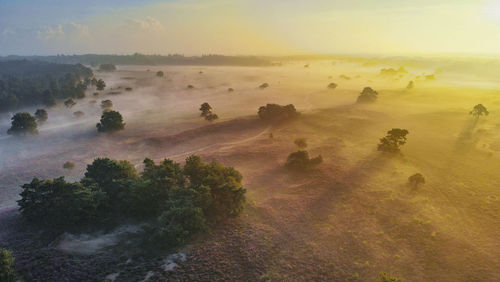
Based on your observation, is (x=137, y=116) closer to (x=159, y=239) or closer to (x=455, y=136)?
(x=159, y=239)

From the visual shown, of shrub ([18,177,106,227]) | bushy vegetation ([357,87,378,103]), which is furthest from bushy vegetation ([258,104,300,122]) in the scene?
shrub ([18,177,106,227])

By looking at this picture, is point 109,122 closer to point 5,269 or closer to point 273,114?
point 273,114

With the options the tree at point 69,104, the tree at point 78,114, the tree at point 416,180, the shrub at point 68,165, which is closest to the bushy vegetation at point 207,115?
the shrub at point 68,165

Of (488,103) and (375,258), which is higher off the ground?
(488,103)

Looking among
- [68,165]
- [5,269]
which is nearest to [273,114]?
[68,165]

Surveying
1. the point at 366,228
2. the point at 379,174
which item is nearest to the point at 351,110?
the point at 379,174

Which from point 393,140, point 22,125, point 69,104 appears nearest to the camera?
point 393,140
